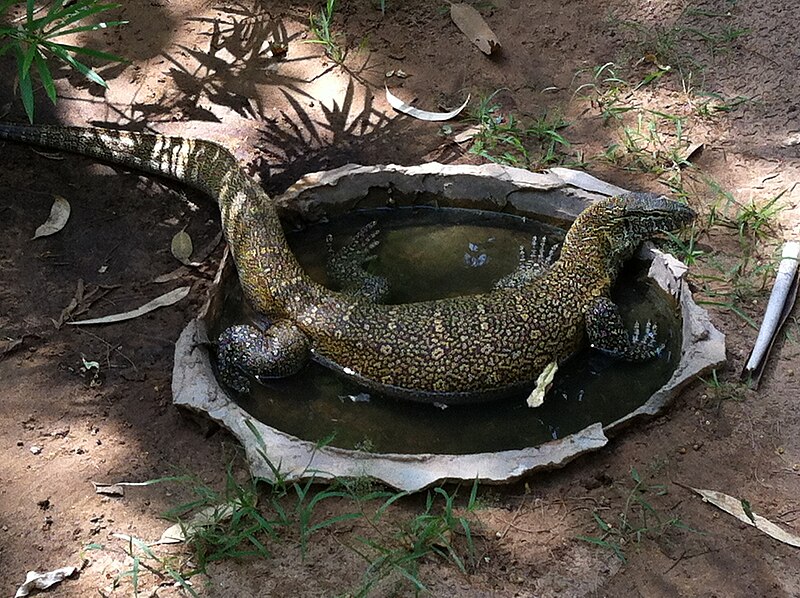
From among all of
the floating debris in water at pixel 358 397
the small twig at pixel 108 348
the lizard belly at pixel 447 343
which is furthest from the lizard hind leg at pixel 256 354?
the small twig at pixel 108 348

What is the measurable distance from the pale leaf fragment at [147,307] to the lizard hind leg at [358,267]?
1.06 metres

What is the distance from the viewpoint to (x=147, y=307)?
228 inches

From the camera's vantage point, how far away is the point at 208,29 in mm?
8266

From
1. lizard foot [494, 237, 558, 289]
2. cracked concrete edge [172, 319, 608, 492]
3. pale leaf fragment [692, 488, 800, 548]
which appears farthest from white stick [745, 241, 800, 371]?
lizard foot [494, 237, 558, 289]

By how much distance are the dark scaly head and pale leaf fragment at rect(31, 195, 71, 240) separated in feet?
12.2

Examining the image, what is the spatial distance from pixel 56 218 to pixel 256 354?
2178mm

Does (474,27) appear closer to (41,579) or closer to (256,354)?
(256,354)

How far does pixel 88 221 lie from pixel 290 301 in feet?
6.40

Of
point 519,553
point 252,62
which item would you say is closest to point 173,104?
point 252,62

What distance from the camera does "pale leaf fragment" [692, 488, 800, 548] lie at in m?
4.20

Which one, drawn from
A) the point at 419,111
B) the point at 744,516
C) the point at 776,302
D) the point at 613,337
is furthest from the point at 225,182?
the point at 744,516

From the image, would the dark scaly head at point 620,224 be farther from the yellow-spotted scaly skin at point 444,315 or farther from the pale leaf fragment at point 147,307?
the pale leaf fragment at point 147,307

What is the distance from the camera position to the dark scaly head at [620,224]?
19.1ft

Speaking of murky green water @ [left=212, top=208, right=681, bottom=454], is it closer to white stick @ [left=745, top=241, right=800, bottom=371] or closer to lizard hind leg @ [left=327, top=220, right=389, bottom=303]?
lizard hind leg @ [left=327, top=220, right=389, bottom=303]
